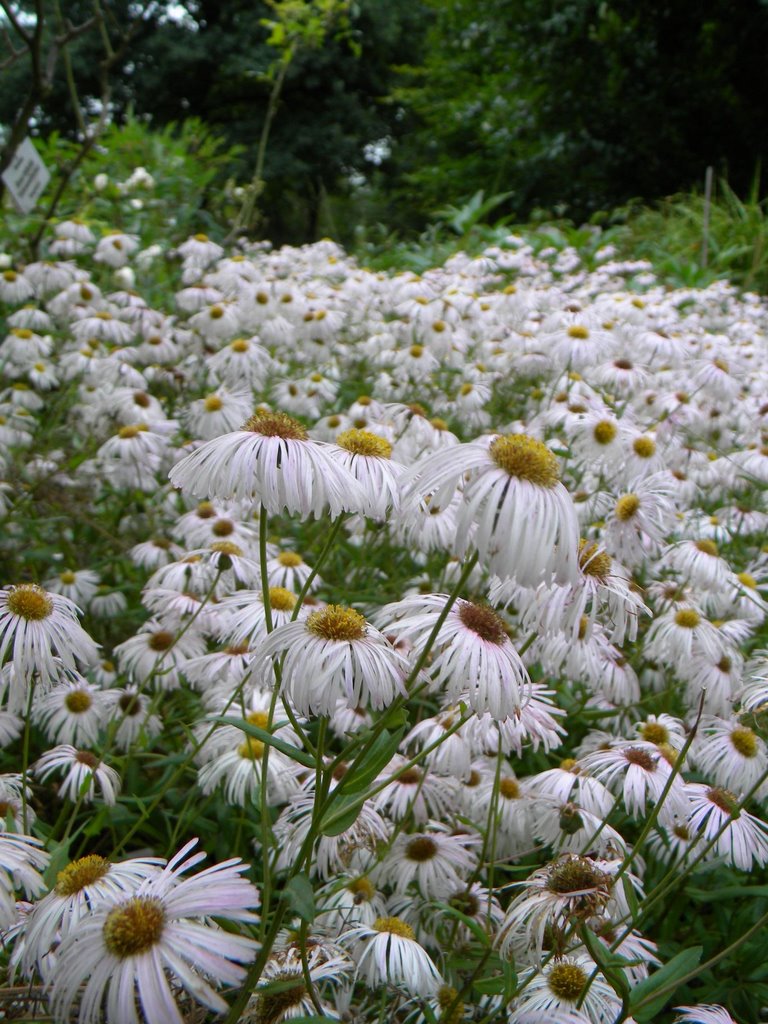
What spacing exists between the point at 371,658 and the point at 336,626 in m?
0.06

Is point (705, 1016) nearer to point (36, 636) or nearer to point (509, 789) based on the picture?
point (509, 789)

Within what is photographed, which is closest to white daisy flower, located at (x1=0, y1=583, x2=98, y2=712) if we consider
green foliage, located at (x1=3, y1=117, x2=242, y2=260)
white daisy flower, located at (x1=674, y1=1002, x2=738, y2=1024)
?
white daisy flower, located at (x1=674, y1=1002, x2=738, y2=1024)

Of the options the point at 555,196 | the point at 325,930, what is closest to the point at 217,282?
the point at 325,930

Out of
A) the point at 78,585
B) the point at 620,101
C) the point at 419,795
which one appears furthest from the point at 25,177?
the point at 620,101

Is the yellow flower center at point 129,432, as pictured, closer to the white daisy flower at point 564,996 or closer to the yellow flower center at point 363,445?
the yellow flower center at point 363,445

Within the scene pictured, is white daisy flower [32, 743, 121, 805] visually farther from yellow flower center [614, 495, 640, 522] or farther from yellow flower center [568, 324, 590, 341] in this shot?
yellow flower center [568, 324, 590, 341]

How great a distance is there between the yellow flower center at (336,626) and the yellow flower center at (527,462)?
0.25 metres

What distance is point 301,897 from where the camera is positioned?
0.85 metres

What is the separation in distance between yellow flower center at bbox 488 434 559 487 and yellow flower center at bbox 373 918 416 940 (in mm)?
725

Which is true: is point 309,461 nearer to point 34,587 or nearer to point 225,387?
point 34,587

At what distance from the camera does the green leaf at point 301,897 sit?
828mm

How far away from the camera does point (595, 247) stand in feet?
24.4

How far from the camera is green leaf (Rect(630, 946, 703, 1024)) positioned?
97 centimetres

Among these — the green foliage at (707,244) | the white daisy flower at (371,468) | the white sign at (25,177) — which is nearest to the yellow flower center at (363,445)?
the white daisy flower at (371,468)
